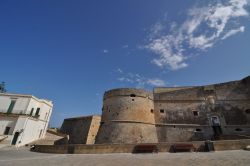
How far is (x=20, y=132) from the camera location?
1748cm

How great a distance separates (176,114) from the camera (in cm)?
1875

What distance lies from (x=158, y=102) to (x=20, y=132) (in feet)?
51.1

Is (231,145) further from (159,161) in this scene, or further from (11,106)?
(11,106)

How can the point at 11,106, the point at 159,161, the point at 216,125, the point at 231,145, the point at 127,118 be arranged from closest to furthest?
1. the point at 159,161
2. the point at 231,145
3. the point at 127,118
4. the point at 216,125
5. the point at 11,106

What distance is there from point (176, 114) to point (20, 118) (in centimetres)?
1733

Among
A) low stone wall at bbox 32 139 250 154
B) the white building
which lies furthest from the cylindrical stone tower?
the white building

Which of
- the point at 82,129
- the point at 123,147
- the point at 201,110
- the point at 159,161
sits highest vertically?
the point at 201,110

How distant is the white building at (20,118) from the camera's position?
17453mm

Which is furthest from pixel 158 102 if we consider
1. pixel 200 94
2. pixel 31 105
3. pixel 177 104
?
pixel 31 105

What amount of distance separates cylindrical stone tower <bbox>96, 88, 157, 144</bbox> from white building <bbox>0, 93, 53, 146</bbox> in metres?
8.23

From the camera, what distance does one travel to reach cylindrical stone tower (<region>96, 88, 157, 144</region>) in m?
16.5

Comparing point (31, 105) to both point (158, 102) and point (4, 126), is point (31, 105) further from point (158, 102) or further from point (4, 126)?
point (158, 102)

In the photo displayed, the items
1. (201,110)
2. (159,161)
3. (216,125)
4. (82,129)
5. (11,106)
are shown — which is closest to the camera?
(159,161)

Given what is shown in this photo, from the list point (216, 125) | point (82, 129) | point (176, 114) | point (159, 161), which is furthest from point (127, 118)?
point (216, 125)
